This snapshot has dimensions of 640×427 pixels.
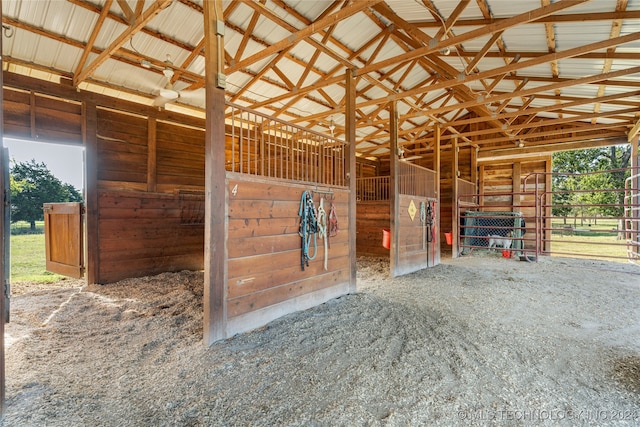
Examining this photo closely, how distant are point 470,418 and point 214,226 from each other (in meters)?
1.91

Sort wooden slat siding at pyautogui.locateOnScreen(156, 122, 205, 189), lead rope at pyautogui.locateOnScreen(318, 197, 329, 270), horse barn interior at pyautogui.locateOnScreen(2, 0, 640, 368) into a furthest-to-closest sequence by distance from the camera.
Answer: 1. wooden slat siding at pyautogui.locateOnScreen(156, 122, 205, 189)
2. lead rope at pyautogui.locateOnScreen(318, 197, 329, 270)
3. horse barn interior at pyautogui.locateOnScreen(2, 0, 640, 368)

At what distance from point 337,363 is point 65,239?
451cm

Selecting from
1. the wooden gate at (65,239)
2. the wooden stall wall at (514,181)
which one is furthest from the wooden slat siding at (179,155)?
the wooden stall wall at (514,181)

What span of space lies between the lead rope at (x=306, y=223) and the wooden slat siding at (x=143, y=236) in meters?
2.89

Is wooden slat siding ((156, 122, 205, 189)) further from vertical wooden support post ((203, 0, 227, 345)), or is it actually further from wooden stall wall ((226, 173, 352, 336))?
vertical wooden support post ((203, 0, 227, 345))

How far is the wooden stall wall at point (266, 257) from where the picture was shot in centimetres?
244

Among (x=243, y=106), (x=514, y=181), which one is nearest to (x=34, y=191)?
(x=243, y=106)

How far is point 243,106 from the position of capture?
338cm

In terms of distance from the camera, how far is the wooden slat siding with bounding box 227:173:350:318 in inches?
96.2

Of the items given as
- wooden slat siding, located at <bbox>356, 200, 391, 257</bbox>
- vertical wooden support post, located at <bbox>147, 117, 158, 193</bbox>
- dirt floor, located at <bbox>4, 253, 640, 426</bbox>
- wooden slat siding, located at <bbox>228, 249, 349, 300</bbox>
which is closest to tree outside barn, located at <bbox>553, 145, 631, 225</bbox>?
wooden slat siding, located at <bbox>356, 200, 391, 257</bbox>

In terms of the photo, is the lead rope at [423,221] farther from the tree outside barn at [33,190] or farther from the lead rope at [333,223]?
the tree outside barn at [33,190]

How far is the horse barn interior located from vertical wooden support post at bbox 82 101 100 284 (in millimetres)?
18

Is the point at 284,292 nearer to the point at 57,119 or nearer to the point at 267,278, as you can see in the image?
the point at 267,278

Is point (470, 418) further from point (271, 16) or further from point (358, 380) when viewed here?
point (271, 16)
